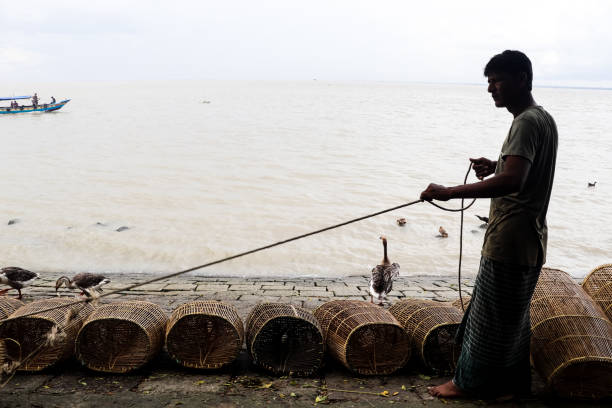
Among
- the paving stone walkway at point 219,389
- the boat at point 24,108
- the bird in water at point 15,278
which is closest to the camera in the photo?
the paving stone walkway at point 219,389

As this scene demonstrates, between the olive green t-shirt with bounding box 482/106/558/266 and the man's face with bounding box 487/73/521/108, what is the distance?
15cm

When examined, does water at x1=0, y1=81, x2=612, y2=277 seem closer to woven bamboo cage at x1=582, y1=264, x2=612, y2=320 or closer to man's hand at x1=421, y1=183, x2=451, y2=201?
woven bamboo cage at x1=582, y1=264, x2=612, y2=320

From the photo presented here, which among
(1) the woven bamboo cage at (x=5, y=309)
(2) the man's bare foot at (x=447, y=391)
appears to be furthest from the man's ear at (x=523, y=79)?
(1) the woven bamboo cage at (x=5, y=309)

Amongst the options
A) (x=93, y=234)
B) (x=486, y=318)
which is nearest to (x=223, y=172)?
(x=93, y=234)

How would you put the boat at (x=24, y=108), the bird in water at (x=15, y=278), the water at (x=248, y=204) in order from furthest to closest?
the boat at (x=24, y=108), the water at (x=248, y=204), the bird in water at (x=15, y=278)

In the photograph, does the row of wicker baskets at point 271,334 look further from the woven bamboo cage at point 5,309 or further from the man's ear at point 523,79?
the man's ear at point 523,79

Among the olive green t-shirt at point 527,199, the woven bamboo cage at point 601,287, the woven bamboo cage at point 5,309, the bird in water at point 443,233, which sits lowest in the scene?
the bird in water at point 443,233

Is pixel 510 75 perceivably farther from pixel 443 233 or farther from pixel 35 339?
pixel 443 233

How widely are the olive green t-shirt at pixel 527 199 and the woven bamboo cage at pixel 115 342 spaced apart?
9.36ft

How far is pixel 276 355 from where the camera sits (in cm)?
407

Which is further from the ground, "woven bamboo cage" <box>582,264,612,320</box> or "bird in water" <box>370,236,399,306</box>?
"woven bamboo cage" <box>582,264,612,320</box>

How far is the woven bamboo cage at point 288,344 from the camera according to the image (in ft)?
13.2

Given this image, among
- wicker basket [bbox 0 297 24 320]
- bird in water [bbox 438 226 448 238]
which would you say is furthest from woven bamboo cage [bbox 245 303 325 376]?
bird in water [bbox 438 226 448 238]

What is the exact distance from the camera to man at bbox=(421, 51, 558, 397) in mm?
2941
